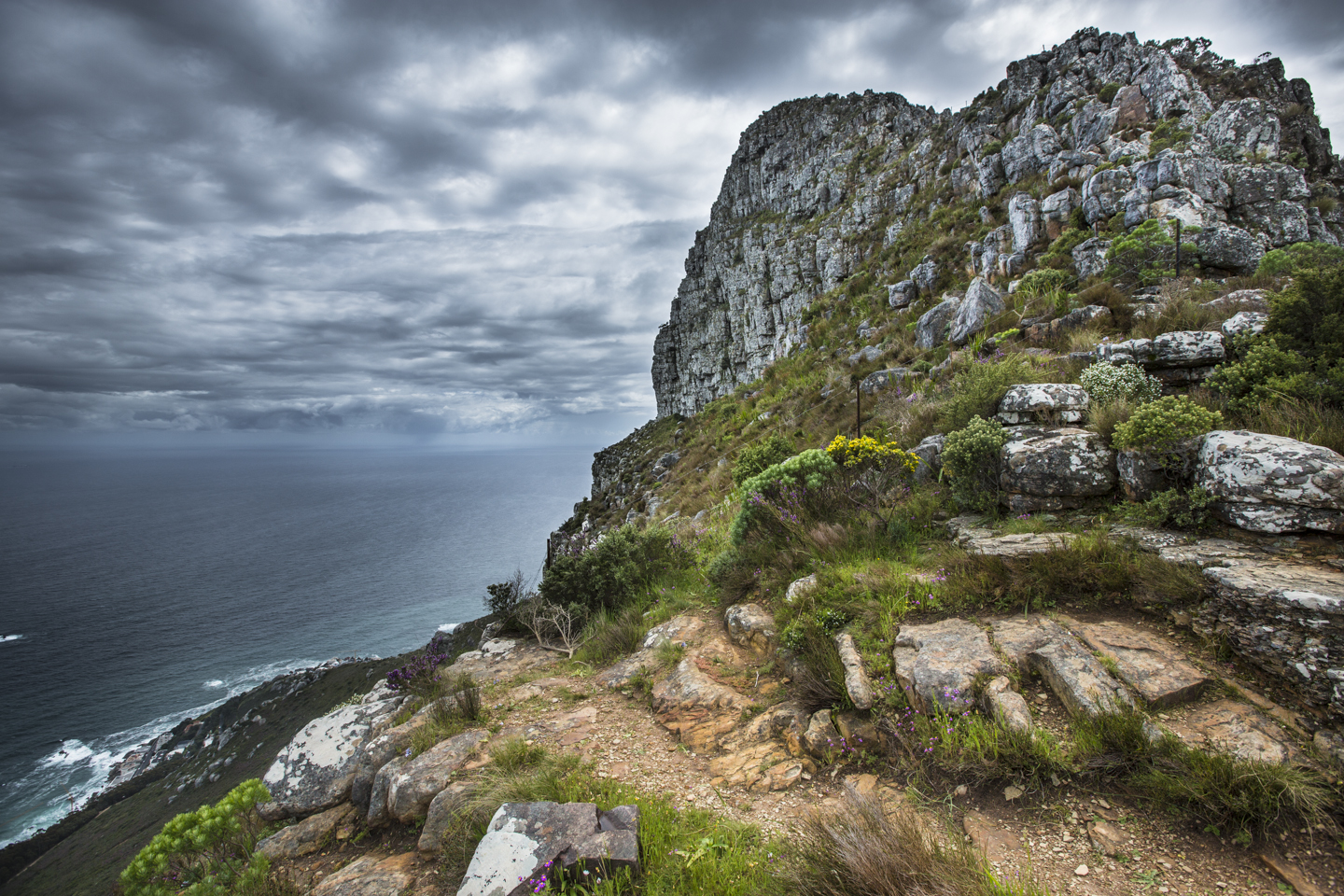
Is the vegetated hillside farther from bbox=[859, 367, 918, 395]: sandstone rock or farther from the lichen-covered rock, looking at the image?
the lichen-covered rock

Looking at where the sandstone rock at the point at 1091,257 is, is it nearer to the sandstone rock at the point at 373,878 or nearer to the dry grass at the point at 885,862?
the dry grass at the point at 885,862

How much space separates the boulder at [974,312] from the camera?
45.5 feet

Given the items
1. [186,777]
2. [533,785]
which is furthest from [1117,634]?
[186,777]

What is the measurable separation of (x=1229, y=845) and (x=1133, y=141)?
88.0ft

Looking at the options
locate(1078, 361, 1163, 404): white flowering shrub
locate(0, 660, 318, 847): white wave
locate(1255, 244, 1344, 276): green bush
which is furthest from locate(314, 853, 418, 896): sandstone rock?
locate(0, 660, 318, 847): white wave

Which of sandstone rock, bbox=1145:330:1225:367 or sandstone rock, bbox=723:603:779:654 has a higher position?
sandstone rock, bbox=1145:330:1225:367

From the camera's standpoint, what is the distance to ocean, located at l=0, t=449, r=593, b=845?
3206 cm

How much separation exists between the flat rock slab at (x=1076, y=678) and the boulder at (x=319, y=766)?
7.37m

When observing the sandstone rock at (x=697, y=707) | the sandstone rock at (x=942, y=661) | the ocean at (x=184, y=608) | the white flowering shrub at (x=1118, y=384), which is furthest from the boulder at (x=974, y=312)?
the ocean at (x=184, y=608)

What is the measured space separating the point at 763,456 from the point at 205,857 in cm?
1041

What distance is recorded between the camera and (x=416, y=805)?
15.7ft

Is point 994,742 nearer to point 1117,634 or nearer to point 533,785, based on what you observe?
point 1117,634

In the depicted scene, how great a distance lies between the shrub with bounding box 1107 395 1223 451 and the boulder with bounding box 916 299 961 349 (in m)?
10.4

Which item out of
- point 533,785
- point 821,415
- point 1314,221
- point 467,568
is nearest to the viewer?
point 533,785
